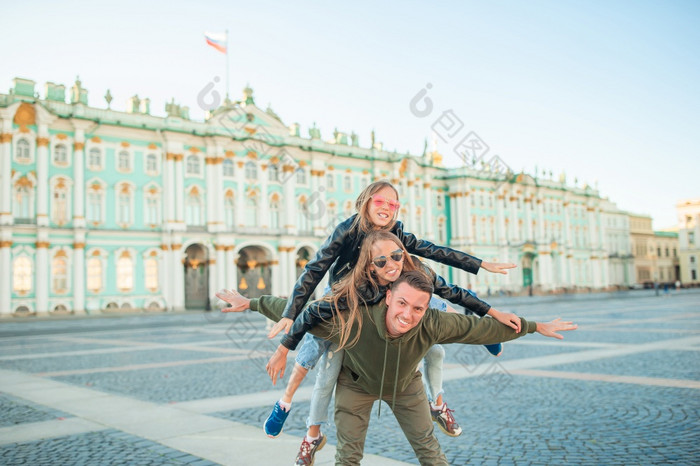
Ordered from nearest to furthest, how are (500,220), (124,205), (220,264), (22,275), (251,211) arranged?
(22,275) < (124,205) < (220,264) < (251,211) < (500,220)

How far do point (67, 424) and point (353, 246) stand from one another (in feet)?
15.6

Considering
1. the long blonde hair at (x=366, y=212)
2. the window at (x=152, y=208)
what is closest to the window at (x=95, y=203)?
the window at (x=152, y=208)

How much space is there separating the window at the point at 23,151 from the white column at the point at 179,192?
873 cm

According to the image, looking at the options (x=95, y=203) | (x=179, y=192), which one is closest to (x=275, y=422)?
(x=95, y=203)

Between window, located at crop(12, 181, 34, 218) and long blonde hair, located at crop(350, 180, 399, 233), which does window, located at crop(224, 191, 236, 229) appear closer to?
window, located at crop(12, 181, 34, 218)

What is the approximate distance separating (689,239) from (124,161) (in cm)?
8813

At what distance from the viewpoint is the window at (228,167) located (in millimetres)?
42281

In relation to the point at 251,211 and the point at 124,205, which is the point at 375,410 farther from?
the point at 251,211

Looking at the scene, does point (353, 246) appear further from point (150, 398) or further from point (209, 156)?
point (209, 156)

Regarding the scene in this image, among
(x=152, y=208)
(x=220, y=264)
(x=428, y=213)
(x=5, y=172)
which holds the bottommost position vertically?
(x=220, y=264)

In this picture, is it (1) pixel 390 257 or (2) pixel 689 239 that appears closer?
(1) pixel 390 257

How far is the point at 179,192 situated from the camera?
39.8 meters

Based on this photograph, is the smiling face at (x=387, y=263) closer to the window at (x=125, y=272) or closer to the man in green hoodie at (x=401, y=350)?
the man in green hoodie at (x=401, y=350)

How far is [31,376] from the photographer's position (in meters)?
10.7
